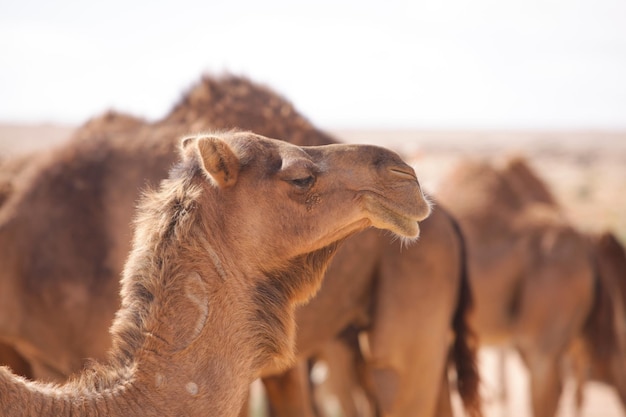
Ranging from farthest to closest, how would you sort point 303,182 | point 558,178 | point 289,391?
point 558,178 → point 289,391 → point 303,182

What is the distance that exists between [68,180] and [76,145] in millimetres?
291

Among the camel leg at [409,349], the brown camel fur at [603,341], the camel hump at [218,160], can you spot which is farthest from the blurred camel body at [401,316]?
the brown camel fur at [603,341]

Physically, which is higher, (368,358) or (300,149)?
(300,149)

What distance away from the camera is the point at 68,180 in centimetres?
547

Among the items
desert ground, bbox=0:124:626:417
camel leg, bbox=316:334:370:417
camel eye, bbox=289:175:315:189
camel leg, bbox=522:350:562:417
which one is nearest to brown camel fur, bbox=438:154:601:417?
camel leg, bbox=522:350:562:417

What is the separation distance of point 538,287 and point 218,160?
6231 millimetres

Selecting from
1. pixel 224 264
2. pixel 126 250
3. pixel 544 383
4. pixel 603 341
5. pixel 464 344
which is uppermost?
pixel 224 264

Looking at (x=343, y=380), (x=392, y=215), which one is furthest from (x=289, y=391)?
(x=392, y=215)

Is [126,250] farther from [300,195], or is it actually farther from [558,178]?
[558,178]

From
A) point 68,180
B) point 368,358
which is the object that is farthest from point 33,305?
point 368,358

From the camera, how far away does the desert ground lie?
10.4 meters

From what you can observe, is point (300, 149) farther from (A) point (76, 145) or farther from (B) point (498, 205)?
(B) point (498, 205)

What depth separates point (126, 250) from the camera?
17.3 feet

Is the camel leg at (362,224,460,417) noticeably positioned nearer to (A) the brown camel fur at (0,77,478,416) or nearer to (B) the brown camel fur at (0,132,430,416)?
(A) the brown camel fur at (0,77,478,416)
